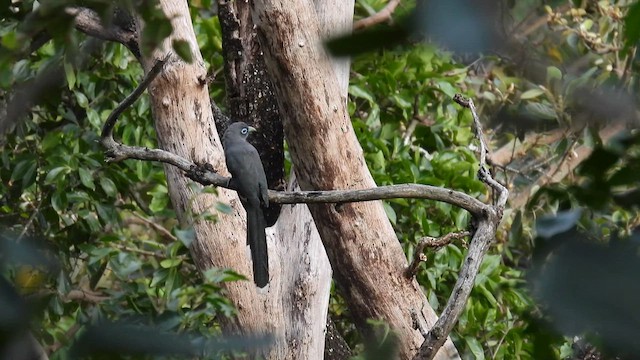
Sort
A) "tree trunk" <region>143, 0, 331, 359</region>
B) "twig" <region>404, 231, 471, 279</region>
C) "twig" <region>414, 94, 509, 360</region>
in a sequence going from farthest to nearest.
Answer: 1. "tree trunk" <region>143, 0, 331, 359</region>
2. "twig" <region>404, 231, 471, 279</region>
3. "twig" <region>414, 94, 509, 360</region>

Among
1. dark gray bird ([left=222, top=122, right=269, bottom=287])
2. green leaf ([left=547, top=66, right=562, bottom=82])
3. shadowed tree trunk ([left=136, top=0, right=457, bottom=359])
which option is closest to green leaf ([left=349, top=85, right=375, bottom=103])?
shadowed tree trunk ([left=136, top=0, right=457, bottom=359])

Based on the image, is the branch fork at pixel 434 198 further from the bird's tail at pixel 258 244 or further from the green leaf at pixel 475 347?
the green leaf at pixel 475 347

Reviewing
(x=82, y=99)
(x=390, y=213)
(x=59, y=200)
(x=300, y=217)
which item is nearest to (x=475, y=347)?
(x=390, y=213)

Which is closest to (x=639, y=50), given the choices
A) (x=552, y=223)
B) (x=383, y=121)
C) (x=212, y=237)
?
(x=552, y=223)

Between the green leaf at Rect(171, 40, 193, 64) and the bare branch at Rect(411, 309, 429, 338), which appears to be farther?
the bare branch at Rect(411, 309, 429, 338)

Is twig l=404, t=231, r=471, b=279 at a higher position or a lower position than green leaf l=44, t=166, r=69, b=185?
higher

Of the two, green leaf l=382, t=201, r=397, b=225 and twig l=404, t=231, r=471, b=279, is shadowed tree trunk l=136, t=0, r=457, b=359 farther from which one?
green leaf l=382, t=201, r=397, b=225

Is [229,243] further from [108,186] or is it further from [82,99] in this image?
[82,99]

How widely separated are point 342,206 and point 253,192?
327 millimetres

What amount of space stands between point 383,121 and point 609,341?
12.5 feet

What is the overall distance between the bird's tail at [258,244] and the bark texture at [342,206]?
22cm

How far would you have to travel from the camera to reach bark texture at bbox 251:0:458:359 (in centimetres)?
279

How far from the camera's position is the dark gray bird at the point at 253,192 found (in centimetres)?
305

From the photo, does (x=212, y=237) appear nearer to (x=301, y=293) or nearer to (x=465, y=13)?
(x=301, y=293)
